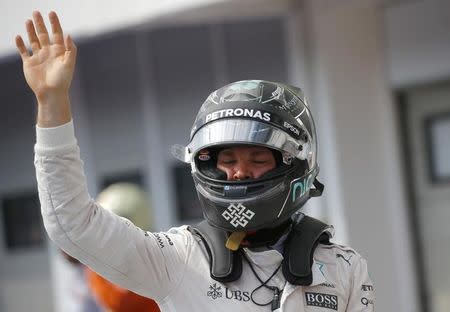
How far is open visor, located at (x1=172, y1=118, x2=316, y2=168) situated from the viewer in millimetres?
2857

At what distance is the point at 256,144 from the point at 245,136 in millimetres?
37

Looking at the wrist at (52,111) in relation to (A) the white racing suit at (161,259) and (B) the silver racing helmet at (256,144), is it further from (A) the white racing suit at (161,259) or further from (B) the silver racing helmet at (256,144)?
(B) the silver racing helmet at (256,144)

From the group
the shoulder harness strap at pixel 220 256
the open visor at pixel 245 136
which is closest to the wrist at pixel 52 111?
the open visor at pixel 245 136

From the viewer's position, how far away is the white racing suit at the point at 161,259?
8.61 ft

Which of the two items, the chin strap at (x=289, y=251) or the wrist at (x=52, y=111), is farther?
the chin strap at (x=289, y=251)

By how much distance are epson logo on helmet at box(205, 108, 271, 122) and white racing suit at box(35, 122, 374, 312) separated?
1.14ft

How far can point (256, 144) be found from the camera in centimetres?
286

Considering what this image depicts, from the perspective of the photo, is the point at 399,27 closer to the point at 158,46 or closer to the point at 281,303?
the point at 158,46

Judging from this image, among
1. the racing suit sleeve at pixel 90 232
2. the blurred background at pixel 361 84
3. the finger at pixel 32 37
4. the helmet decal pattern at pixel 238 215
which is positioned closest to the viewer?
the racing suit sleeve at pixel 90 232

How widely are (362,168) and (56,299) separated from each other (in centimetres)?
361

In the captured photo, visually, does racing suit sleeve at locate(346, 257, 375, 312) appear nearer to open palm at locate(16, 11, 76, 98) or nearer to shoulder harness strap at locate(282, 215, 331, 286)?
shoulder harness strap at locate(282, 215, 331, 286)

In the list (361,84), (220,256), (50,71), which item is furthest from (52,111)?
(361,84)

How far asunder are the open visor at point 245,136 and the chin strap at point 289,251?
0.69ft

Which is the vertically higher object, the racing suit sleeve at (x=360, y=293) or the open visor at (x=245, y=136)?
the open visor at (x=245, y=136)
